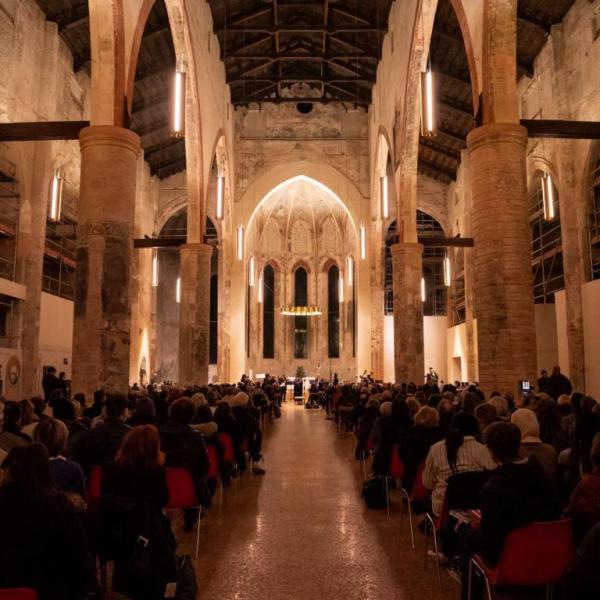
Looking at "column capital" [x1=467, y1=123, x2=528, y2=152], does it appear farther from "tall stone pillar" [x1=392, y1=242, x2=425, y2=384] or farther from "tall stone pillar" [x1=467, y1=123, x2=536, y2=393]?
"tall stone pillar" [x1=392, y1=242, x2=425, y2=384]

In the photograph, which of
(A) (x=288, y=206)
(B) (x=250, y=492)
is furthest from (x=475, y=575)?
(A) (x=288, y=206)

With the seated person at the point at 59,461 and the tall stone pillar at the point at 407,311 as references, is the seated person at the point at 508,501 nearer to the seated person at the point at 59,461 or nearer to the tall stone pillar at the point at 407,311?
the seated person at the point at 59,461

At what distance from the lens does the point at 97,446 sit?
177 inches

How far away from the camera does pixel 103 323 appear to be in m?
8.77

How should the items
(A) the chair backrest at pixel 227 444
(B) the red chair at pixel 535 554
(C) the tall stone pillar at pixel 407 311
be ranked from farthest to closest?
(C) the tall stone pillar at pixel 407 311 < (A) the chair backrest at pixel 227 444 < (B) the red chair at pixel 535 554

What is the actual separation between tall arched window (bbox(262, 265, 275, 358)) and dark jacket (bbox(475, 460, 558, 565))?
28658 mm

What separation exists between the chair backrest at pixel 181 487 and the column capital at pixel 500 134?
6643 mm

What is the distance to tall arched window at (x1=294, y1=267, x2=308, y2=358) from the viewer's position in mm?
31781

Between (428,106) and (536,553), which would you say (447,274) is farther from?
(536,553)

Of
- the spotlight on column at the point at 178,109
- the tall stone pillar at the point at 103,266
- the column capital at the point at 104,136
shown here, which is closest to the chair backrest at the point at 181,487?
the tall stone pillar at the point at 103,266

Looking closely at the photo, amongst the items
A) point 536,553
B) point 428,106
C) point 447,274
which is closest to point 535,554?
point 536,553

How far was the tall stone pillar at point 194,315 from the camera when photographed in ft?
56.3

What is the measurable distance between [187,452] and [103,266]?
15.9ft

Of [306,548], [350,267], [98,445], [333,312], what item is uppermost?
[350,267]
